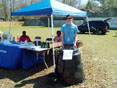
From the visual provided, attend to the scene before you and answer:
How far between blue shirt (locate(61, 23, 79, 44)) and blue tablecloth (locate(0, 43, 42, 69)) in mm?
1284

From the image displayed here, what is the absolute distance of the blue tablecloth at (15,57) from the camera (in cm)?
459

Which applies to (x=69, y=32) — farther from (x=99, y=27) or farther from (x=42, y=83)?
(x=99, y=27)

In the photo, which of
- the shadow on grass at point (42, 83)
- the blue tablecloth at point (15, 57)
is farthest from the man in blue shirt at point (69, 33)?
the blue tablecloth at point (15, 57)

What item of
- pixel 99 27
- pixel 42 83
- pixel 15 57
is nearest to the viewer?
pixel 42 83

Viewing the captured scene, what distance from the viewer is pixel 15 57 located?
4.61 meters

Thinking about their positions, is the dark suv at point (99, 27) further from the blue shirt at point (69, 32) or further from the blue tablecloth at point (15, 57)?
the blue shirt at point (69, 32)

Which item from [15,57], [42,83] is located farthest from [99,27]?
[42,83]

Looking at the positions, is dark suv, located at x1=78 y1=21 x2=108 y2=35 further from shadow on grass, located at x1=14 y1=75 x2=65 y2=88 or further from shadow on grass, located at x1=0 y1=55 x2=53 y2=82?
shadow on grass, located at x1=14 y1=75 x2=65 y2=88

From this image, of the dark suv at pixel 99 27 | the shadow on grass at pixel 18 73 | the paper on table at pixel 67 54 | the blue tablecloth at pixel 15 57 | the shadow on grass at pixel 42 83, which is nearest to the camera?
the paper on table at pixel 67 54

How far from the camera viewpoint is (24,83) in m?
3.96

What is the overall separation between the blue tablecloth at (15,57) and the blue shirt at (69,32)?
128 cm

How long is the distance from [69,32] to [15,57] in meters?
1.81

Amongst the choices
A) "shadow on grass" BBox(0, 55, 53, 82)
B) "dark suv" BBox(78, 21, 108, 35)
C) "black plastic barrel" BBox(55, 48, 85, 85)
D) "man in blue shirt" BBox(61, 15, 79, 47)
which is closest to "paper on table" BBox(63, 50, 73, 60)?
"black plastic barrel" BBox(55, 48, 85, 85)

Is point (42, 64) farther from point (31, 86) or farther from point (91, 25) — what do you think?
point (91, 25)
